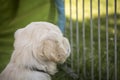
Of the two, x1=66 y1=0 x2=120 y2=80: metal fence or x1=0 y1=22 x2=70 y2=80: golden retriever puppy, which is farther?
x1=66 y1=0 x2=120 y2=80: metal fence

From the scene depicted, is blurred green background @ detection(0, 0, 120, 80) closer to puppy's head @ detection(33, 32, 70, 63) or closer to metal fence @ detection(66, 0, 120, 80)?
metal fence @ detection(66, 0, 120, 80)

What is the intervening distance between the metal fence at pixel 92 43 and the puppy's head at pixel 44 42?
0.39 ft

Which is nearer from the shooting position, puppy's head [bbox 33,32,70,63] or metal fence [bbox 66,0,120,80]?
puppy's head [bbox 33,32,70,63]

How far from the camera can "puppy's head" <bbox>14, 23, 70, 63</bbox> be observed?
2020 millimetres

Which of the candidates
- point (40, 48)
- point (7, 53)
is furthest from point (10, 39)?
point (40, 48)

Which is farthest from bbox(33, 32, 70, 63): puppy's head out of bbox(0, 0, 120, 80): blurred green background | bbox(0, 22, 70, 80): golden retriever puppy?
bbox(0, 0, 120, 80): blurred green background

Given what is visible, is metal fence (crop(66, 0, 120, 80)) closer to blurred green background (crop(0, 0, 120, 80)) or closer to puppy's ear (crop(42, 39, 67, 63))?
blurred green background (crop(0, 0, 120, 80))

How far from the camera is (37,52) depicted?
6.70ft

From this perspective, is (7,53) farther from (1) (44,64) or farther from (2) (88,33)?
(2) (88,33)

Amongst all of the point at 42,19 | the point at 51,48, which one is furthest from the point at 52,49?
the point at 42,19

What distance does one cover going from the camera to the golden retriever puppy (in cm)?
202

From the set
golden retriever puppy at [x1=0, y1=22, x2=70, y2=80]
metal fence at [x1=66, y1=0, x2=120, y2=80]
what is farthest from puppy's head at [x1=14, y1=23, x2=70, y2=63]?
metal fence at [x1=66, y1=0, x2=120, y2=80]

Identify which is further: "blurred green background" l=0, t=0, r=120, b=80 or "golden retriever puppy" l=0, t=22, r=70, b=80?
"blurred green background" l=0, t=0, r=120, b=80

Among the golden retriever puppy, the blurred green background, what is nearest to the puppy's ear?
the golden retriever puppy
